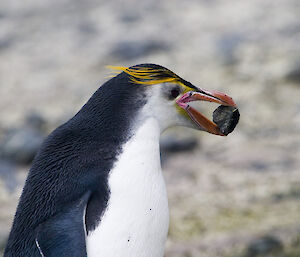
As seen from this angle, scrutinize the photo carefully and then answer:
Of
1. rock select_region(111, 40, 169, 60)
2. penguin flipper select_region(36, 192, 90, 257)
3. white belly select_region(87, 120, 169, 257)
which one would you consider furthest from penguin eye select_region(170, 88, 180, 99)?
rock select_region(111, 40, 169, 60)

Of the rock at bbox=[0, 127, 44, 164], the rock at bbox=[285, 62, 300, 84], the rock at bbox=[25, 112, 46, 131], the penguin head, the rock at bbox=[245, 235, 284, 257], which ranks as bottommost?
Result: the rock at bbox=[285, 62, 300, 84]

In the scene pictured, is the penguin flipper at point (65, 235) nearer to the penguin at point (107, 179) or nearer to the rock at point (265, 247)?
the penguin at point (107, 179)

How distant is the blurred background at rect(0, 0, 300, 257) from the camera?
169 inches

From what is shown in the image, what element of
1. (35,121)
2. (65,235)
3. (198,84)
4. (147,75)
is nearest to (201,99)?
(147,75)

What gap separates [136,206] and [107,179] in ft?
0.47

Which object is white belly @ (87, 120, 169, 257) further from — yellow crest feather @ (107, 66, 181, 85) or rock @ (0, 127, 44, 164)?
rock @ (0, 127, 44, 164)

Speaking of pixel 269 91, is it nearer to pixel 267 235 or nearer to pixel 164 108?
pixel 267 235

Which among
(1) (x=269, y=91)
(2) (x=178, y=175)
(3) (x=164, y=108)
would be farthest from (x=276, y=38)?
(3) (x=164, y=108)

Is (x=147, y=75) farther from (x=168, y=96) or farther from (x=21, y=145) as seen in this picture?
(x=21, y=145)

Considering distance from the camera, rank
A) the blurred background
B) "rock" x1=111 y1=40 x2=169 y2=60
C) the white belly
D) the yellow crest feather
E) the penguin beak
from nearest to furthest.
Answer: the white belly
the yellow crest feather
the penguin beak
the blurred background
"rock" x1=111 y1=40 x2=169 y2=60

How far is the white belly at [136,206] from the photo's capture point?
2252 millimetres

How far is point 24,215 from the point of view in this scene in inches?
90.5

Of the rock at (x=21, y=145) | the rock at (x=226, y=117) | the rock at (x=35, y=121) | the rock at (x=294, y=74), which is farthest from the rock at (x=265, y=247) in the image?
the rock at (x=294, y=74)

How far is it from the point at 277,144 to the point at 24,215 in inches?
140
